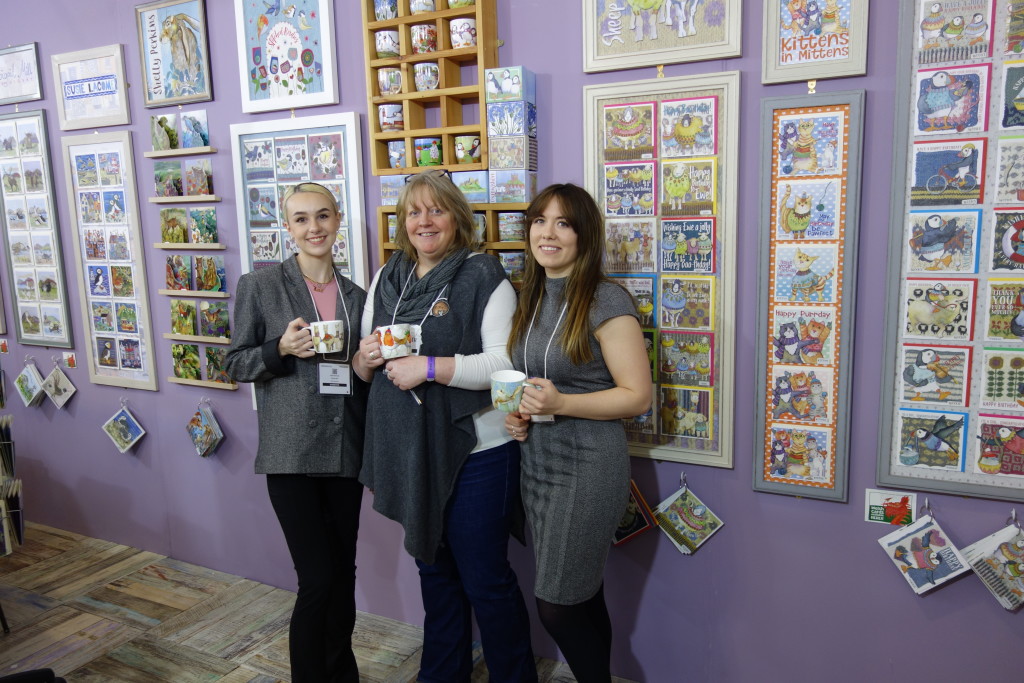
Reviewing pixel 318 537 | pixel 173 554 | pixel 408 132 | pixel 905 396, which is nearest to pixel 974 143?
pixel 905 396

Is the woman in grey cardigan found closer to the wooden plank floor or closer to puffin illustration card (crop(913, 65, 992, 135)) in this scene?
the wooden plank floor

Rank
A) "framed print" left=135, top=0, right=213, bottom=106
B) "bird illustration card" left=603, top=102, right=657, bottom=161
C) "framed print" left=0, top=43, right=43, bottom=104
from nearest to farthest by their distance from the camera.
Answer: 1. "bird illustration card" left=603, top=102, right=657, bottom=161
2. "framed print" left=135, top=0, right=213, bottom=106
3. "framed print" left=0, top=43, right=43, bottom=104

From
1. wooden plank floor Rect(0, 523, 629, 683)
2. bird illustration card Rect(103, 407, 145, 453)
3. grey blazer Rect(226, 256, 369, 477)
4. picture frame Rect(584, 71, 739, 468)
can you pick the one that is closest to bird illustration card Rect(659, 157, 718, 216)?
picture frame Rect(584, 71, 739, 468)

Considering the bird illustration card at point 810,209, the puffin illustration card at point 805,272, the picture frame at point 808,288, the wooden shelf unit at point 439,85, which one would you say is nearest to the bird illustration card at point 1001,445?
the picture frame at point 808,288

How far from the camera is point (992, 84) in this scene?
63.2 inches

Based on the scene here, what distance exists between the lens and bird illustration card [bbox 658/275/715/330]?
1923 mm

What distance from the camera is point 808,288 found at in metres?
1.81

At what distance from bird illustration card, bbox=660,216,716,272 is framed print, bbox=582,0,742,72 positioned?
1.42ft

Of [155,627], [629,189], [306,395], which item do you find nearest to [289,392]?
[306,395]

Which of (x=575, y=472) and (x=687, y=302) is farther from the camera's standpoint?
(x=687, y=302)

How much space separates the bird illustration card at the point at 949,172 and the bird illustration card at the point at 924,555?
2.64ft

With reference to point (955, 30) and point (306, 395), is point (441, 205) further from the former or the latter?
point (955, 30)

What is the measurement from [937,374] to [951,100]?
659mm

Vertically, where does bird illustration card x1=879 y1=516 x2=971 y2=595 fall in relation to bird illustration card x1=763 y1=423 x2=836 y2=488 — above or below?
below
